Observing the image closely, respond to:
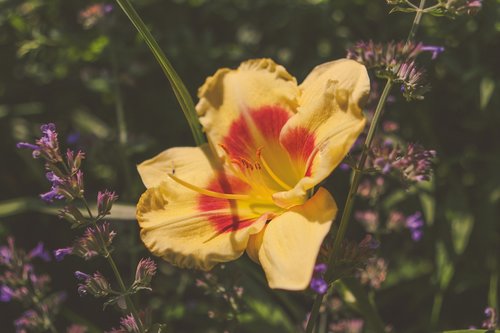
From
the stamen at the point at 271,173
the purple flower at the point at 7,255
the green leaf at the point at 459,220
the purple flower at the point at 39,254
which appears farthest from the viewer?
the green leaf at the point at 459,220

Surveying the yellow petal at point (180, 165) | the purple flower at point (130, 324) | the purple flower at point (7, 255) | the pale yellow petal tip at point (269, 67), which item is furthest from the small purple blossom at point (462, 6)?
the purple flower at point (7, 255)

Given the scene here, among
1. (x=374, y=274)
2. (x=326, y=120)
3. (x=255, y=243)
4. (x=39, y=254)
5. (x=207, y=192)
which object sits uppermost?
(x=326, y=120)

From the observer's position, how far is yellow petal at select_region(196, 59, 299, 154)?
64.1 inches

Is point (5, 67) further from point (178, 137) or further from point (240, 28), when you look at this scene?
point (240, 28)

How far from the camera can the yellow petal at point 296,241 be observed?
1262mm

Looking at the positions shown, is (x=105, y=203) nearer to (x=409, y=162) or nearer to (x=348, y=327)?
(x=409, y=162)

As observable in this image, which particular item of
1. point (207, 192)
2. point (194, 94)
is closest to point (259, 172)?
point (207, 192)

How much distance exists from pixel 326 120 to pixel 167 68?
38cm

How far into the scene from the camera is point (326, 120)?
1.47 metres

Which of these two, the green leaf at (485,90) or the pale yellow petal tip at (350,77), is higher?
the pale yellow petal tip at (350,77)

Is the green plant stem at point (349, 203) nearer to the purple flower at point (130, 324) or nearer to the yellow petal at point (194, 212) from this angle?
the yellow petal at point (194, 212)

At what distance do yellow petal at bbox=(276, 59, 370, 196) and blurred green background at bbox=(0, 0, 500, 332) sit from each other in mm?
547

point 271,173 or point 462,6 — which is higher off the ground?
point 462,6

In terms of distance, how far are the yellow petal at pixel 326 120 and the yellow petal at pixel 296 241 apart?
4 centimetres
